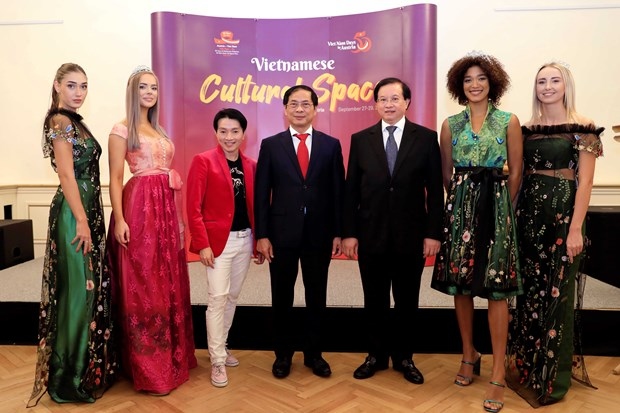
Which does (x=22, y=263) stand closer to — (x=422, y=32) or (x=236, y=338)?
(x=236, y=338)

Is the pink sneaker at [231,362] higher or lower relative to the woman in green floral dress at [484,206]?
lower

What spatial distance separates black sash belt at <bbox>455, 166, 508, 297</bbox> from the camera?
2418 millimetres

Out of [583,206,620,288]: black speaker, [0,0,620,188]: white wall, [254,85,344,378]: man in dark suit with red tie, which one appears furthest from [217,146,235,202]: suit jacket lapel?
[0,0,620,188]: white wall

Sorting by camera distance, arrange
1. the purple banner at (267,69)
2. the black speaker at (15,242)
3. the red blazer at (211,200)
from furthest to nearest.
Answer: the purple banner at (267,69) → the black speaker at (15,242) → the red blazer at (211,200)

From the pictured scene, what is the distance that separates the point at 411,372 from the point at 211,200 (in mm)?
1467

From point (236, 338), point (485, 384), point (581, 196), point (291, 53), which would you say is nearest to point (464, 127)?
point (581, 196)

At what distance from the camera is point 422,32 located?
453cm

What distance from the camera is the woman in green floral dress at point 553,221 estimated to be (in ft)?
7.97

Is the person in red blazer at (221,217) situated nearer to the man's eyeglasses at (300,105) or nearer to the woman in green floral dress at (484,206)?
the man's eyeglasses at (300,105)

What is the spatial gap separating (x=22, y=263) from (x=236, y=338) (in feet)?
9.12

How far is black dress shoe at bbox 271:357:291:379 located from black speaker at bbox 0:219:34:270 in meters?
3.18

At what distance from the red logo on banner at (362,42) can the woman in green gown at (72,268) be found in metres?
2.94

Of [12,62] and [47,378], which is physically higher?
[12,62]

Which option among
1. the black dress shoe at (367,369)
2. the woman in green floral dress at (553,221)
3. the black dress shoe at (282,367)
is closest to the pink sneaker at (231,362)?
the black dress shoe at (282,367)
